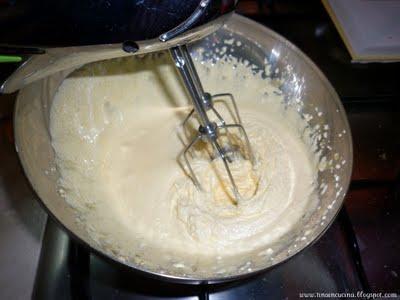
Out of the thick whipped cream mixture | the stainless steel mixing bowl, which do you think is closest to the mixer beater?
the thick whipped cream mixture

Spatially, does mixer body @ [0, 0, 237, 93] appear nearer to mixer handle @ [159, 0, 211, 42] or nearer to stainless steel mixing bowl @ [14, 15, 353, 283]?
mixer handle @ [159, 0, 211, 42]

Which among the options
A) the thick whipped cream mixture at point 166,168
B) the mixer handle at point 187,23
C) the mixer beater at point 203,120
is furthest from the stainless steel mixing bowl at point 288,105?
the mixer handle at point 187,23

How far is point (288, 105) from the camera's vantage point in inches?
35.9

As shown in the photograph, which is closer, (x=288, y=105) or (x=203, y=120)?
(x=203, y=120)

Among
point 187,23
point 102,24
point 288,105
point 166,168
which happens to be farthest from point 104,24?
point 288,105

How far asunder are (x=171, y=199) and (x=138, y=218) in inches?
3.1

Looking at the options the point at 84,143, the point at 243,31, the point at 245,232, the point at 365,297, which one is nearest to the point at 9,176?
the point at 84,143

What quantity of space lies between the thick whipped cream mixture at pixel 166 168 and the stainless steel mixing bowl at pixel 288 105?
0.03 metres

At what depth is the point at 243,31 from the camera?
0.90 meters

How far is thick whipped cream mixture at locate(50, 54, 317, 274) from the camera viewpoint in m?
0.72

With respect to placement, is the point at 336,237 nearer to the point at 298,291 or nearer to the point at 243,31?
the point at 298,291

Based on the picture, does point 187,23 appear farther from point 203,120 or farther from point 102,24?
point 203,120

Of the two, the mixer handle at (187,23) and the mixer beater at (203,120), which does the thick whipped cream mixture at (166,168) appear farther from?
the mixer handle at (187,23)

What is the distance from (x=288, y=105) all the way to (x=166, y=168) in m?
0.33
